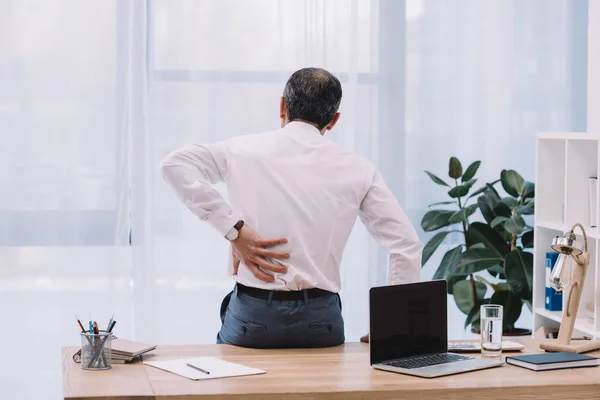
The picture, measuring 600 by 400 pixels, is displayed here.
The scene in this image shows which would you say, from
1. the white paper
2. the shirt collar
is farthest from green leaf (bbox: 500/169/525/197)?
the white paper

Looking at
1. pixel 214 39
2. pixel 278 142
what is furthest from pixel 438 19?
pixel 278 142

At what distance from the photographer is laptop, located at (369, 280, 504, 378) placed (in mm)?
2395

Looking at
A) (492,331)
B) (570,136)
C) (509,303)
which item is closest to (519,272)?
(509,303)

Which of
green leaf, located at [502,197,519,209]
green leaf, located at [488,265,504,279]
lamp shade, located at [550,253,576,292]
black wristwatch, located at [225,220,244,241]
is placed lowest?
green leaf, located at [488,265,504,279]

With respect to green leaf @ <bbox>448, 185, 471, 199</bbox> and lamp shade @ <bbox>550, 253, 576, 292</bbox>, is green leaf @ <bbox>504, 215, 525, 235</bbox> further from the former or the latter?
lamp shade @ <bbox>550, 253, 576, 292</bbox>

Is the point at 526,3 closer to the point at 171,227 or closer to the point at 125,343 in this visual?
the point at 171,227

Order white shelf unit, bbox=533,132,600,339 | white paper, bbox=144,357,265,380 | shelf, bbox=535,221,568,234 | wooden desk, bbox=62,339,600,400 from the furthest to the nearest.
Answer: shelf, bbox=535,221,568,234, white shelf unit, bbox=533,132,600,339, white paper, bbox=144,357,265,380, wooden desk, bbox=62,339,600,400

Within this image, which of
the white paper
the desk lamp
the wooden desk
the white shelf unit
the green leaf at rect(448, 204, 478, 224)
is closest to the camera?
the wooden desk

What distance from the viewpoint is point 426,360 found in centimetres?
248

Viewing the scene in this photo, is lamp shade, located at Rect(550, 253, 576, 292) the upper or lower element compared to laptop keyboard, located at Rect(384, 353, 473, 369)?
upper

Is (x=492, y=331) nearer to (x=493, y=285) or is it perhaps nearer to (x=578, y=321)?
(x=578, y=321)

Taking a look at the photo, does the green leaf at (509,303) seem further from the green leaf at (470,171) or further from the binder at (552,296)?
the green leaf at (470,171)

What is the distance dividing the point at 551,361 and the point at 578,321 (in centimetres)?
117

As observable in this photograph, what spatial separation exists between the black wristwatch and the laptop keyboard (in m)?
0.64
